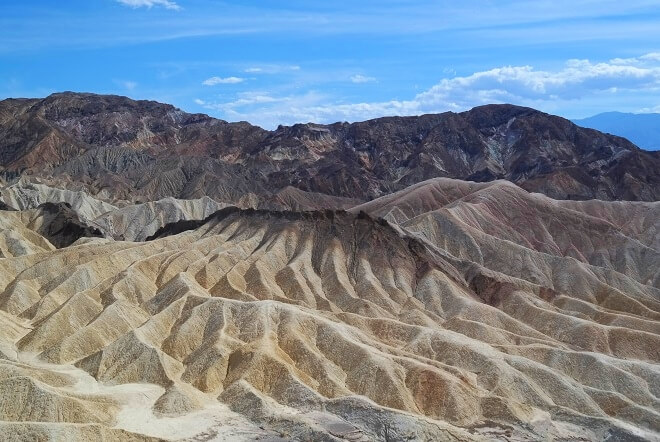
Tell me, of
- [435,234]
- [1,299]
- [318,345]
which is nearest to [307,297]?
[318,345]

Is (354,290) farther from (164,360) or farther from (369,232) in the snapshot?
(164,360)

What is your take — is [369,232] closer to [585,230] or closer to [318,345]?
[318,345]

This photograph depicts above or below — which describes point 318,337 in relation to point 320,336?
below

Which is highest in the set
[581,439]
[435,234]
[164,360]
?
[435,234]

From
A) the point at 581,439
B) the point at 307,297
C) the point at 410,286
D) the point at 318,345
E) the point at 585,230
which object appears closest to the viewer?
the point at 581,439

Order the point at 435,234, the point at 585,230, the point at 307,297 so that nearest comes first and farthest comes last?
the point at 307,297 < the point at 435,234 < the point at 585,230

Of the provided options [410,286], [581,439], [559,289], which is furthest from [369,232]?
[581,439]

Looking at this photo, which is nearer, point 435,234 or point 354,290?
point 354,290

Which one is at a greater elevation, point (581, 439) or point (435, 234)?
point (435, 234)

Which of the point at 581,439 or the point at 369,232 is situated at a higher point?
the point at 369,232
